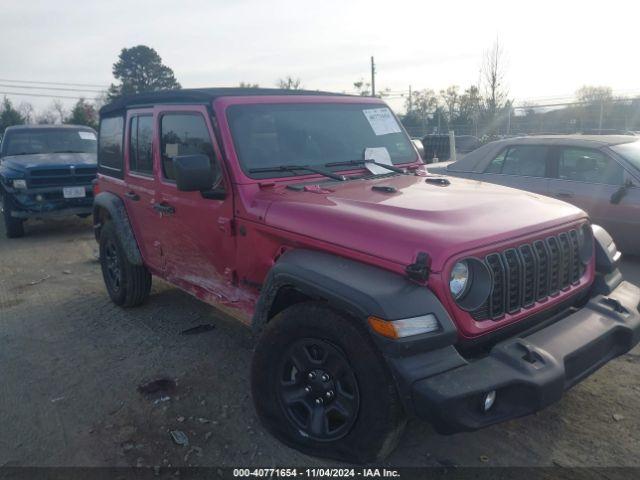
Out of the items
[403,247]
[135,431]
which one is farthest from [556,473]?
[135,431]

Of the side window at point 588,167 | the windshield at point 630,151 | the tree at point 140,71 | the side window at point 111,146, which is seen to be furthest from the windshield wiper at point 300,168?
the tree at point 140,71

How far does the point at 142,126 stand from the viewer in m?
4.53

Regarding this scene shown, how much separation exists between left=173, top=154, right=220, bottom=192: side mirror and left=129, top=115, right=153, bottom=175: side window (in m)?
1.25

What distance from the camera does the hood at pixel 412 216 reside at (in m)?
2.55

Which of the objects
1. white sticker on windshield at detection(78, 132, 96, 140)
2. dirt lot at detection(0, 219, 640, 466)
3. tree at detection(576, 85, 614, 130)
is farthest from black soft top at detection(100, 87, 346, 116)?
tree at detection(576, 85, 614, 130)

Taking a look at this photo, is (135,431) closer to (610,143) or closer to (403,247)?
(403,247)

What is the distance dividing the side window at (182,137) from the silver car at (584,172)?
459 centimetres

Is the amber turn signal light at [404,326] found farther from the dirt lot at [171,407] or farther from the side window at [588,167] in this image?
the side window at [588,167]

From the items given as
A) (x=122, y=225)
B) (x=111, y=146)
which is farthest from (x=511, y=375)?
(x=111, y=146)

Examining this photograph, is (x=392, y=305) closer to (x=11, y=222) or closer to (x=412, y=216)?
(x=412, y=216)

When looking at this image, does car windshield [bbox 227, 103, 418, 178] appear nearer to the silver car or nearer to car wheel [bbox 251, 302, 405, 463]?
car wheel [bbox 251, 302, 405, 463]

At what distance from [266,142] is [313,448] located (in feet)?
6.55

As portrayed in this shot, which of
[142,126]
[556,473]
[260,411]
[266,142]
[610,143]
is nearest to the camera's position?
[556,473]

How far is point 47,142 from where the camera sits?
10258mm
